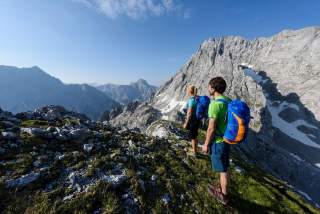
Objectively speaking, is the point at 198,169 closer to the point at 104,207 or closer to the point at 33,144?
the point at 104,207

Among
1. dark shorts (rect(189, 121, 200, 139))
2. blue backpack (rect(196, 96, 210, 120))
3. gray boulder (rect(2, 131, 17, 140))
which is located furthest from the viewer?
dark shorts (rect(189, 121, 200, 139))

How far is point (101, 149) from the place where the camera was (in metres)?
10.9

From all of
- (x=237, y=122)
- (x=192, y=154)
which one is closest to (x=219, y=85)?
(x=237, y=122)

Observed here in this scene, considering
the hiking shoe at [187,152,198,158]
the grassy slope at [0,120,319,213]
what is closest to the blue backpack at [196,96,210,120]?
the hiking shoe at [187,152,198,158]

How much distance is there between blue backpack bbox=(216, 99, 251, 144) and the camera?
6875 mm

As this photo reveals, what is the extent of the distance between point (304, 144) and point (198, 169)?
675ft

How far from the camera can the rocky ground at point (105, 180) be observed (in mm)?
6977

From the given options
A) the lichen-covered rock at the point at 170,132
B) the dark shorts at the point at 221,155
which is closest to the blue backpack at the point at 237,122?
the dark shorts at the point at 221,155

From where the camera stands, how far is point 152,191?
328 inches

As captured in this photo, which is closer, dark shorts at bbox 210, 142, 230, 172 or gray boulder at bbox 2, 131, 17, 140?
dark shorts at bbox 210, 142, 230, 172

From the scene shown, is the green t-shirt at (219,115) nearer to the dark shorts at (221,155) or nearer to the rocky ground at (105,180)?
the dark shorts at (221,155)

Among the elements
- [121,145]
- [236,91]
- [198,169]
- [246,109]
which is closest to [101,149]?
[121,145]

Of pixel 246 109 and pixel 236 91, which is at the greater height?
pixel 236 91

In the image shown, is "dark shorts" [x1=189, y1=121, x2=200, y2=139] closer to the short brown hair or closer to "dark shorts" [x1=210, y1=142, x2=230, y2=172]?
"dark shorts" [x1=210, y1=142, x2=230, y2=172]
